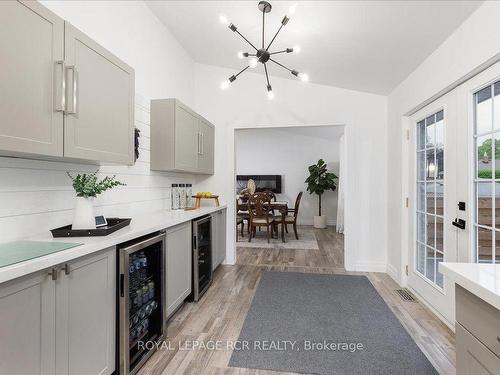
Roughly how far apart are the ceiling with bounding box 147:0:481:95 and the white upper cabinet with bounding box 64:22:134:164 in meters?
1.33

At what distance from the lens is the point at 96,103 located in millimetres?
1698

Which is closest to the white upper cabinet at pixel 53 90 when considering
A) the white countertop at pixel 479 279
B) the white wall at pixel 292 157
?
the white countertop at pixel 479 279

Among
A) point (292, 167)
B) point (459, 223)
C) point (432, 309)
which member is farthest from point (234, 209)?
point (292, 167)

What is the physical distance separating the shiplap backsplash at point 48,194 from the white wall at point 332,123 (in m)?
1.50

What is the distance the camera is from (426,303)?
2648mm

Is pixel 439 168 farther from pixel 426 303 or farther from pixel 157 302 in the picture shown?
pixel 157 302

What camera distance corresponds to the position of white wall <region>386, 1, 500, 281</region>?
1.72 meters

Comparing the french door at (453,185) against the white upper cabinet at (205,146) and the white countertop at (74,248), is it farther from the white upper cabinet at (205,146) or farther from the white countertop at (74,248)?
the white upper cabinet at (205,146)

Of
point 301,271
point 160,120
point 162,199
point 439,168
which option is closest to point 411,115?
point 439,168

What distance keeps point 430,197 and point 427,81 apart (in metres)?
1.09

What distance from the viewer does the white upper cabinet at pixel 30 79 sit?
45.2 inches

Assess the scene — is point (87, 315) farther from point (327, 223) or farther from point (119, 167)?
point (327, 223)

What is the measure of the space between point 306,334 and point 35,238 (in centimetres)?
196

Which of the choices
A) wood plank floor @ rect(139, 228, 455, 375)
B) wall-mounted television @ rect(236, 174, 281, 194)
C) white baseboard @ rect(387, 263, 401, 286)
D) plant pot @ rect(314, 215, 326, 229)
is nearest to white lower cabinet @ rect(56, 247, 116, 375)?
wood plank floor @ rect(139, 228, 455, 375)
